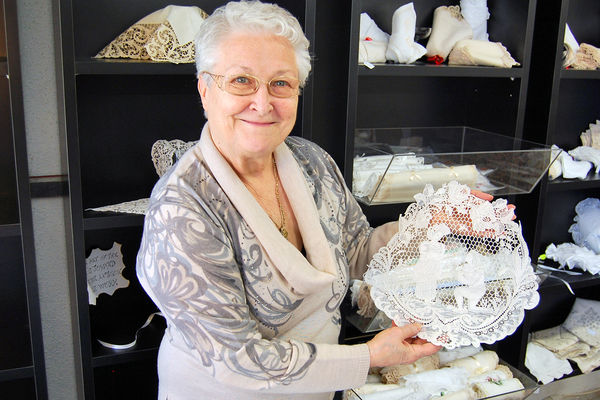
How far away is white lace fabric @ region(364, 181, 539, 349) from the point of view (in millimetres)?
1554

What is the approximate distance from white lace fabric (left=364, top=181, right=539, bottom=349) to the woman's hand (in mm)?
79

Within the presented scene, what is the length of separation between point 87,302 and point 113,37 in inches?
31.8

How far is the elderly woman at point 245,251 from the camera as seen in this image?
1.26 m

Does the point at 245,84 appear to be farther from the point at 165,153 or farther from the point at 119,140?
the point at 119,140

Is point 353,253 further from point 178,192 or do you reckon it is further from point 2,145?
point 2,145

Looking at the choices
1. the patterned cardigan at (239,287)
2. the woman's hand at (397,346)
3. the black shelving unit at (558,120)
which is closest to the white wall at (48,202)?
the patterned cardigan at (239,287)

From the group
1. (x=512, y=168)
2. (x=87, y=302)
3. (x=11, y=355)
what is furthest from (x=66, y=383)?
(x=512, y=168)

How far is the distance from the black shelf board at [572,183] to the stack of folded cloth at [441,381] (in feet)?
2.44

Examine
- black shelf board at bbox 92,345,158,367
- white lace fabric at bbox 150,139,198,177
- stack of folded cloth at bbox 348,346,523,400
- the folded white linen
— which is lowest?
the folded white linen

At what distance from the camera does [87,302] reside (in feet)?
5.72

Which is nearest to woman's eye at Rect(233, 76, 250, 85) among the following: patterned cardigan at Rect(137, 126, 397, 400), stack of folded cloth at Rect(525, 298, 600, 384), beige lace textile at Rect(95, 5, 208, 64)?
patterned cardigan at Rect(137, 126, 397, 400)

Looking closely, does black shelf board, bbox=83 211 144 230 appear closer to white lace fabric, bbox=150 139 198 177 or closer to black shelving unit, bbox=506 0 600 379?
white lace fabric, bbox=150 139 198 177

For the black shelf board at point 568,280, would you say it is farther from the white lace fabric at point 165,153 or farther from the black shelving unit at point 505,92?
the white lace fabric at point 165,153

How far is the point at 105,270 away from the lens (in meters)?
2.05
